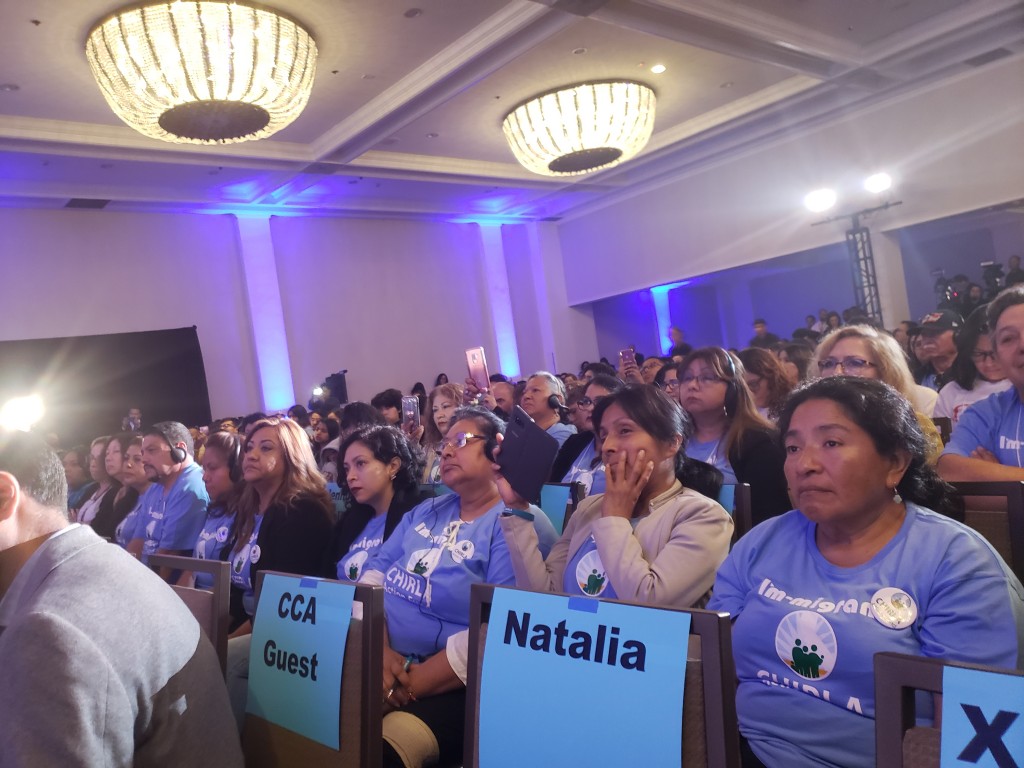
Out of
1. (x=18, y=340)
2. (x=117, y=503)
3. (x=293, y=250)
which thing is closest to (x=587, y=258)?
(x=293, y=250)

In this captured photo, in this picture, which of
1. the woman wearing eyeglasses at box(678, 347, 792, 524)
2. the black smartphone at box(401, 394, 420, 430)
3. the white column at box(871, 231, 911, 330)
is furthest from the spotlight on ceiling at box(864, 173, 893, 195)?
the woman wearing eyeglasses at box(678, 347, 792, 524)

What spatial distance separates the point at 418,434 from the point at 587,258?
28.7 feet

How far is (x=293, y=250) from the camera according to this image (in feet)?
38.7

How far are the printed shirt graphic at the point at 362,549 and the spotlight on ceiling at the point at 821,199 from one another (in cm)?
835

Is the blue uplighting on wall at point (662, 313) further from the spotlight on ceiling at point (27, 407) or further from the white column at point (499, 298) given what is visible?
the spotlight on ceiling at point (27, 407)

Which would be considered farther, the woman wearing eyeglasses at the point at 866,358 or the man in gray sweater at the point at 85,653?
the woman wearing eyeglasses at the point at 866,358

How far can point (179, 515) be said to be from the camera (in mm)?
4340

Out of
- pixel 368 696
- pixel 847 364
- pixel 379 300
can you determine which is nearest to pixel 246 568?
pixel 368 696

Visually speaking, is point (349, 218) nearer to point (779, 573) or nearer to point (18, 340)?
point (18, 340)

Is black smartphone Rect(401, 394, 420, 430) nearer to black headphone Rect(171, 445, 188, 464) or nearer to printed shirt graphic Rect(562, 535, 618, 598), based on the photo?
black headphone Rect(171, 445, 188, 464)

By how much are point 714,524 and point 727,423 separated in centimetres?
136

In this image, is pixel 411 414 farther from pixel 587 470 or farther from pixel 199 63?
pixel 199 63

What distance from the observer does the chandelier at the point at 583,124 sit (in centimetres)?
784

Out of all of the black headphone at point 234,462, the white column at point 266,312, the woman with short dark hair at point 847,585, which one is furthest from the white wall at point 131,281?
the woman with short dark hair at point 847,585
